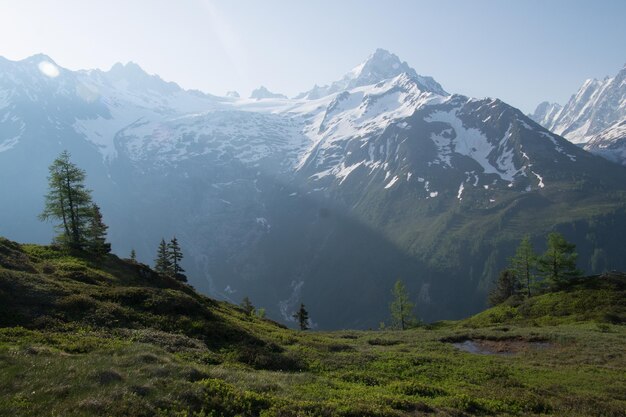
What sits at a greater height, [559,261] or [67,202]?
[67,202]

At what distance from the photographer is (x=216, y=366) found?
1008 inches

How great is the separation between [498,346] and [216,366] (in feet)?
115

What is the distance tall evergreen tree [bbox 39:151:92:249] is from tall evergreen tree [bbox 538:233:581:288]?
83744 mm

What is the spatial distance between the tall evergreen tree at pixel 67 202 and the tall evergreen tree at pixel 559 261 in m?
83.7

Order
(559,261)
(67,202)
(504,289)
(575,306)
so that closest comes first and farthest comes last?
(67,202) → (575,306) → (559,261) → (504,289)

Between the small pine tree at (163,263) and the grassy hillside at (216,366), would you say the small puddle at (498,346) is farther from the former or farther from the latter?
the small pine tree at (163,263)

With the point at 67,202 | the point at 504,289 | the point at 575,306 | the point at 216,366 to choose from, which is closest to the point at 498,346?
the point at 575,306

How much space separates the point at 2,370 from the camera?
60.2ft

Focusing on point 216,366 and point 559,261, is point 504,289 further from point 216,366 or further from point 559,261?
point 216,366

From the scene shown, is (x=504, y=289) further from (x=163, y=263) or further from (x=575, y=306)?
(x=163, y=263)

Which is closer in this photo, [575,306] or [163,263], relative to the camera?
[575,306]

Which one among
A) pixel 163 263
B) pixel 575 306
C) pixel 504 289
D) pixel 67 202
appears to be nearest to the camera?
pixel 67 202

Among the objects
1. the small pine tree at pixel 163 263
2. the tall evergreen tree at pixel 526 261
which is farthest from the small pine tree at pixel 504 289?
the small pine tree at pixel 163 263

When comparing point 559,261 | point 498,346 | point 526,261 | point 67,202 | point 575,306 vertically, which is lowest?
point 575,306
